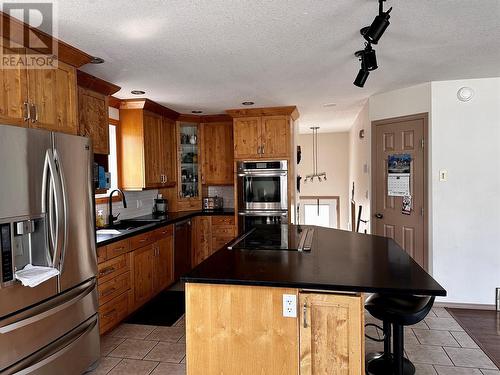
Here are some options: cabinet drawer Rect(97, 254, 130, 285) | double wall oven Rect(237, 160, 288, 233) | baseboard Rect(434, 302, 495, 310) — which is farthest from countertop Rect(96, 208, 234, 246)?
baseboard Rect(434, 302, 495, 310)

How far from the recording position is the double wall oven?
4828 millimetres

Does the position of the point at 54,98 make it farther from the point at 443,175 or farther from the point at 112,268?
the point at 443,175

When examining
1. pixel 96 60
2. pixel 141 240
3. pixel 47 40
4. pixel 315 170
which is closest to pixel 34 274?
pixel 47 40

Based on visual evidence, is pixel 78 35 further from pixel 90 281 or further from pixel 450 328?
pixel 450 328

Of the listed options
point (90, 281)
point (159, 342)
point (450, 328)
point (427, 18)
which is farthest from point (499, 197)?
point (90, 281)

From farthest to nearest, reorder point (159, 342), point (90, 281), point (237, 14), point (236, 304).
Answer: point (159, 342)
point (90, 281)
point (237, 14)
point (236, 304)

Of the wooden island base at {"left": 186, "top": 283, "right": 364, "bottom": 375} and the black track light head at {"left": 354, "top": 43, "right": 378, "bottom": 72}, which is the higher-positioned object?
the black track light head at {"left": 354, "top": 43, "right": 378, "bottom": 72}

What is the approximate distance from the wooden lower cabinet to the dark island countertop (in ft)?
0.25

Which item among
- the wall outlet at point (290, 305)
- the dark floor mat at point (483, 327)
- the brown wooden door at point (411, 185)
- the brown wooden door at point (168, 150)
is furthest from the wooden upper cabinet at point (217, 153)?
the wall outlet at point (290, 305)

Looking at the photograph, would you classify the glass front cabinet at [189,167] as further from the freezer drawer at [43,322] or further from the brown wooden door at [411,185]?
the freezer drawer at [43,322]

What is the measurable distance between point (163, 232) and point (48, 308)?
2045 millimetres

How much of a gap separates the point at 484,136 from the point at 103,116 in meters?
3.95

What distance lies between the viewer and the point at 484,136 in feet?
11.9

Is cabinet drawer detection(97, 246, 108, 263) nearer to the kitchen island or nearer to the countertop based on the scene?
the countertop
